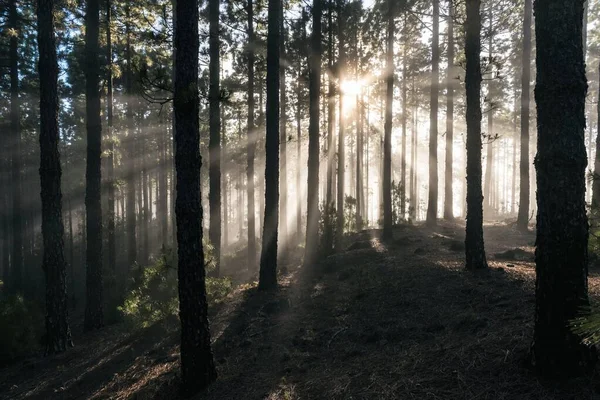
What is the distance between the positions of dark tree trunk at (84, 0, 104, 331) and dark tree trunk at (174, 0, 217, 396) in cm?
796

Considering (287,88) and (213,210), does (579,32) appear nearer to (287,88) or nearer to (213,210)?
(213,210)

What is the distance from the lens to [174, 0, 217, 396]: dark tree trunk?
5746 millimetres

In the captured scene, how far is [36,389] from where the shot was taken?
7910 mm

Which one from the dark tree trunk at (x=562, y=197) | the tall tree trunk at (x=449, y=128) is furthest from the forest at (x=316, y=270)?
the tall tree trunk at (x=449, y=128)

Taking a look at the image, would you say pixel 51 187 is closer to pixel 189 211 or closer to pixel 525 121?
pixel 189 211

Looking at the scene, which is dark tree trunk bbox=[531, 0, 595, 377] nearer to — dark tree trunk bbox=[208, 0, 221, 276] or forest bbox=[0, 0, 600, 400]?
forest bbox=[0, 0, 600, 400]

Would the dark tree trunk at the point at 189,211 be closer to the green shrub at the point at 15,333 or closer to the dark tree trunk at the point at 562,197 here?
the dark tree trunk at the point at 562,197

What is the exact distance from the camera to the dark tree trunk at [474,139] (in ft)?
29.5

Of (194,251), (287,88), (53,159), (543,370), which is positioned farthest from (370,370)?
(287,88)

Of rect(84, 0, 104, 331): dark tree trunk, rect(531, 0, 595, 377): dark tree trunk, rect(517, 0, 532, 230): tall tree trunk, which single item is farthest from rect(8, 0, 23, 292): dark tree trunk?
rect(517, 0, 532, 230): tall tree trunk

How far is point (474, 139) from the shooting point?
9.12 meters

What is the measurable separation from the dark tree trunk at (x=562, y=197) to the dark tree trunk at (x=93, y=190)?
1238 cm

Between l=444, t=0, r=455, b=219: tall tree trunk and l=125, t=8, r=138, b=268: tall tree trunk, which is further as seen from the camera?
l=125, t=8, r=138, b=268: tall tree trunk

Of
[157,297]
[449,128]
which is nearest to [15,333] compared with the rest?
[157,297]
